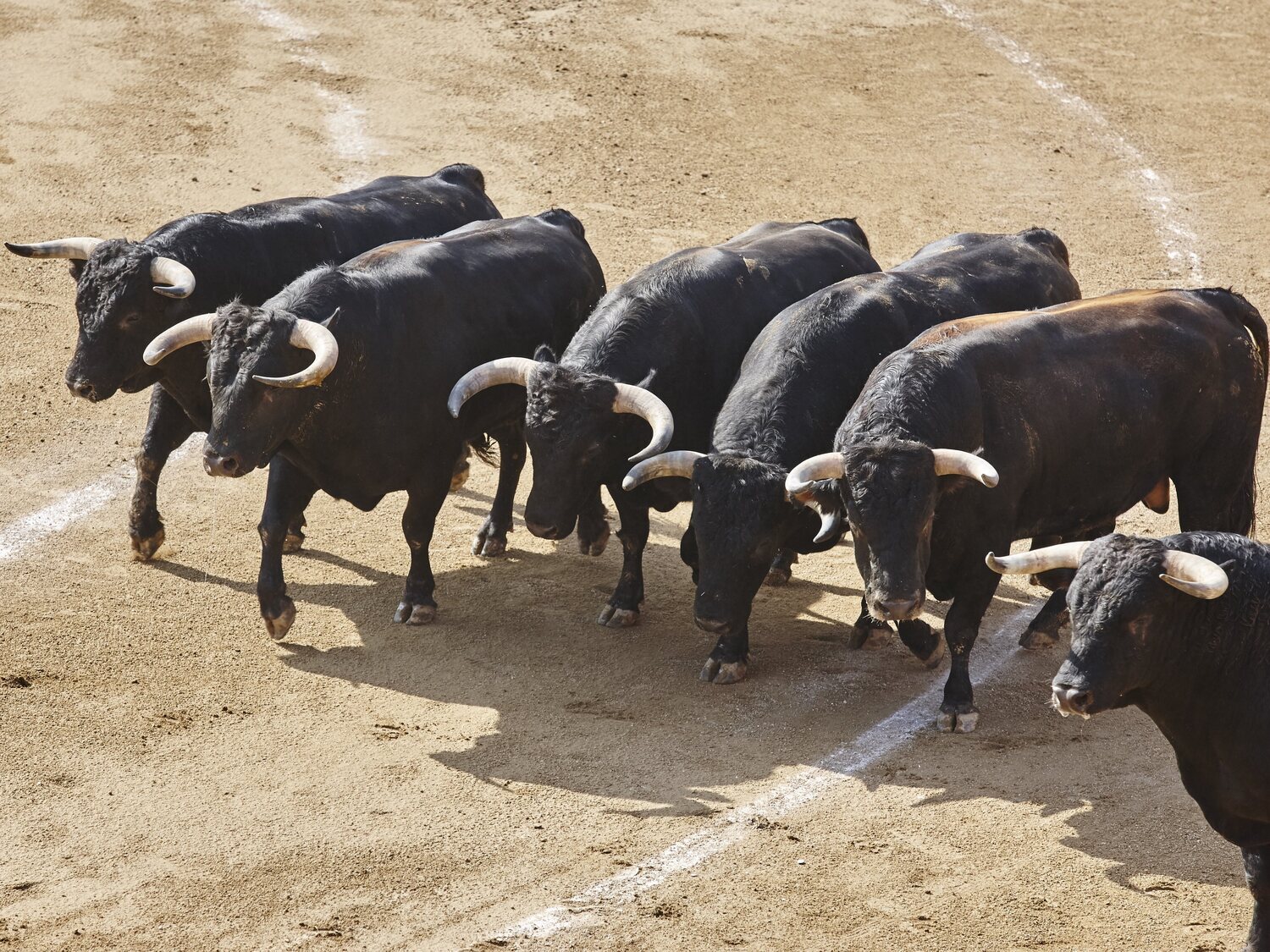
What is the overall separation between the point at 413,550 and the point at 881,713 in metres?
3.63

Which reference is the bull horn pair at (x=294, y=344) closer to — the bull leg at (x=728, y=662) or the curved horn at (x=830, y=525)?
the bull leg at (x=728, y=662)

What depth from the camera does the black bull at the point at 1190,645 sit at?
7.33 metres

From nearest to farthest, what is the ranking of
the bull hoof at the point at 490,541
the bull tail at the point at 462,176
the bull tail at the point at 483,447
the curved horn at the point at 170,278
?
the curved horn at the point at 170,278 → the bull tail at the point at 483,447 → the bull hoof at the point at 490,541 → the bull tail at the point at 462,176

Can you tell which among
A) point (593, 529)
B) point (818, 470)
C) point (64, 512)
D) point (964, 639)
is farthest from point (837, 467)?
point (64, 512)

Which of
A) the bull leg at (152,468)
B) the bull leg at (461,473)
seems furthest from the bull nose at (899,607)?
the bull leg at (152,468)

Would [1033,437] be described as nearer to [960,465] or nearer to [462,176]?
[960,465]

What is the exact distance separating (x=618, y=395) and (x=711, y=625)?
70.0 inches

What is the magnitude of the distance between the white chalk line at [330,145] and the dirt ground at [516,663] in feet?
0.32

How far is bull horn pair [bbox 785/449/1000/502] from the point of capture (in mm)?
9656

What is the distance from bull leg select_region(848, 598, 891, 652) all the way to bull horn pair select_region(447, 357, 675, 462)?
76.5 inches

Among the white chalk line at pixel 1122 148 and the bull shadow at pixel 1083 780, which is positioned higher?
the white chalk line at pixel 1122 148

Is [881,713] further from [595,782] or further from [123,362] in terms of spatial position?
[123,362]

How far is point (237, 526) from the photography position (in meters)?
13.7

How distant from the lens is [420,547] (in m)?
12.1
